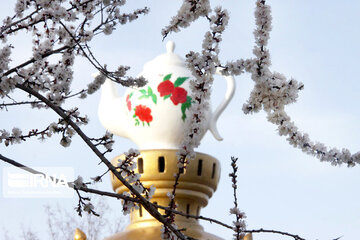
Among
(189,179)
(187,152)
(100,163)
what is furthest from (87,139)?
(189,179)

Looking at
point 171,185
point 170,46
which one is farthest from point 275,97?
point 170,46

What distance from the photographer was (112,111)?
4.72m

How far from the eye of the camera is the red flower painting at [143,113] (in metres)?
4.56

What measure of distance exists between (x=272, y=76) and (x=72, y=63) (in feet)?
3.14

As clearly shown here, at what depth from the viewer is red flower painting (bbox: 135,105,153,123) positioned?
15.0ft

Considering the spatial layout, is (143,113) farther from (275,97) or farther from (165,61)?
(275,97)

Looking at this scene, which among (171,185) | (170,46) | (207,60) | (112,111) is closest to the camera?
Answer: (207,60)

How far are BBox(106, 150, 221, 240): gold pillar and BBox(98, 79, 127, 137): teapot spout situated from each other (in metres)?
0.35

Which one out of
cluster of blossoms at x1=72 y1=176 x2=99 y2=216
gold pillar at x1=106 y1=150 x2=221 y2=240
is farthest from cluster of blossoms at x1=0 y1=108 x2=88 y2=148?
gold pillar at x1=106 y1=150 x2=221 y2=240

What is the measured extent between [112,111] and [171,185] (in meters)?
0.77

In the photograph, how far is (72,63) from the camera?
7.98 feet

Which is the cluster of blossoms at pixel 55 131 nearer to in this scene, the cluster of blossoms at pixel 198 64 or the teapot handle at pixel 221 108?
the cluster of blossoms at pixel 198 64

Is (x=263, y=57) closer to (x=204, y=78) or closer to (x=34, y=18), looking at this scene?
(x=204, y=78)

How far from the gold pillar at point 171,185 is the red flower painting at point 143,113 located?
256 millimetres
